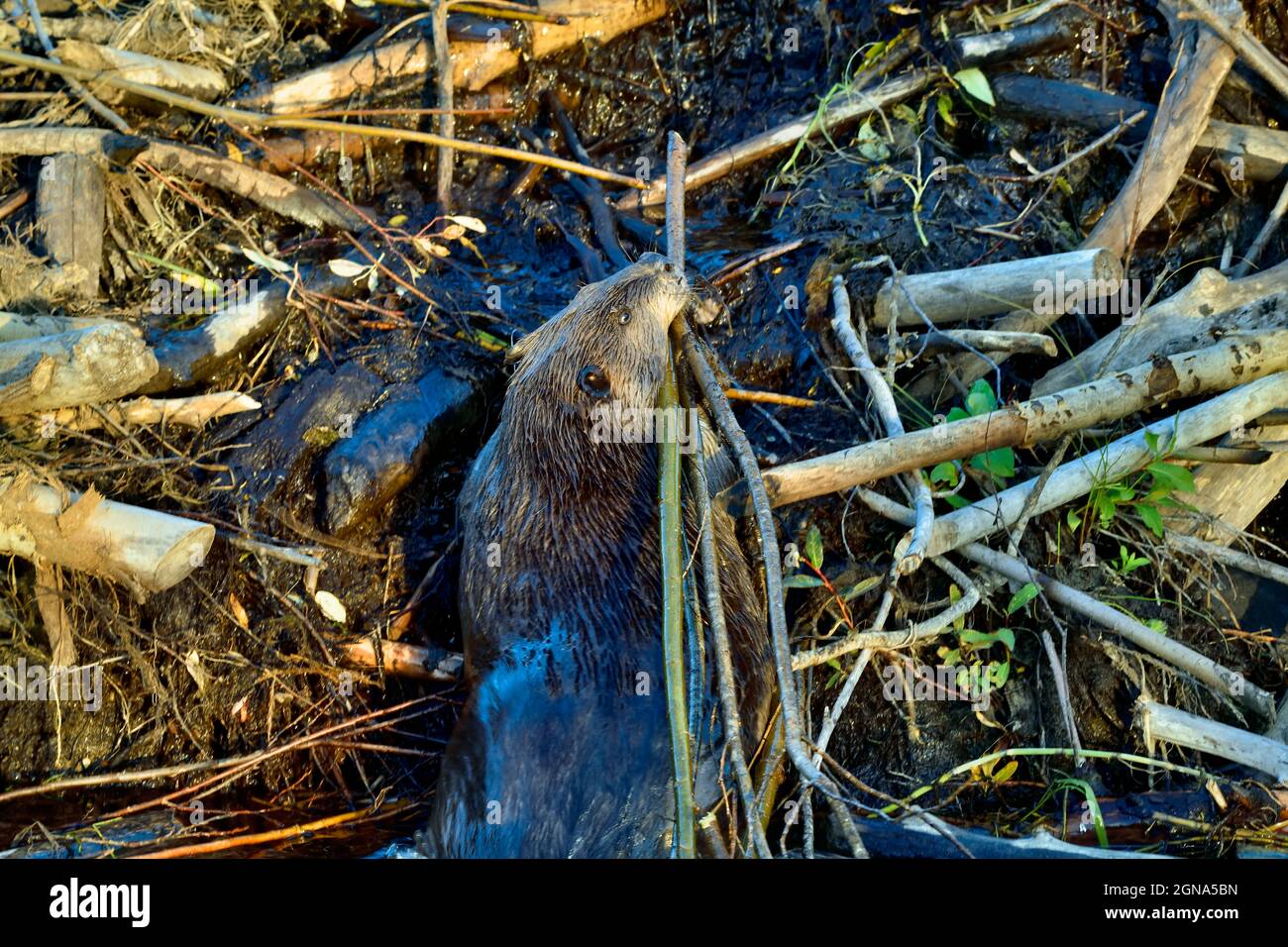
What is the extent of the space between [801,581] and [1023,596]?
71 cm

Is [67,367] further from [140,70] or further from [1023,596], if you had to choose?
[1023,596]

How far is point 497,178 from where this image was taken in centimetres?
511

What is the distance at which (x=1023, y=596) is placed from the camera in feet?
12.6

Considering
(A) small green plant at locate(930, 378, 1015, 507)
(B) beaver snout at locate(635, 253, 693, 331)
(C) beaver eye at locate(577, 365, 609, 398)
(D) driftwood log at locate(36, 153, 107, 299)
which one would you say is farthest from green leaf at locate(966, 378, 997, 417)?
(D) driftwood log at locate(36, 153, 107, 299)

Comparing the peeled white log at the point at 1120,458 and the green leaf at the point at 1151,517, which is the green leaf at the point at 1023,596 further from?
the green leaf at the point at 1151,517

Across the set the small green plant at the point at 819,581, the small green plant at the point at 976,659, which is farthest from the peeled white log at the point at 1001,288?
the small green plant at the point at 976,659

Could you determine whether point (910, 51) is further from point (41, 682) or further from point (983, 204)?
point (41, 682)

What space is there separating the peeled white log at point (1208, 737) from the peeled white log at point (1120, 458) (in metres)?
0.71

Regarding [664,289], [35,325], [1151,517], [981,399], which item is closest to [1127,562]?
[1151,517]

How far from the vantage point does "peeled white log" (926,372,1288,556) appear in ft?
12.8

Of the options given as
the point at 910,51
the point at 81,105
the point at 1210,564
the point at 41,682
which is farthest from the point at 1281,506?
the point at 81,105

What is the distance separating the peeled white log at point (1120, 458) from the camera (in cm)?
392

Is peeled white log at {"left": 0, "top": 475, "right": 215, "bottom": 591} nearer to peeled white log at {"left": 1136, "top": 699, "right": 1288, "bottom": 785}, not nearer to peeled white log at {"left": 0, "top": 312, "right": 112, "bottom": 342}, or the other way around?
peeled white log at {"left": 0, "top": 312, "right": 112, "bottom": 342}
